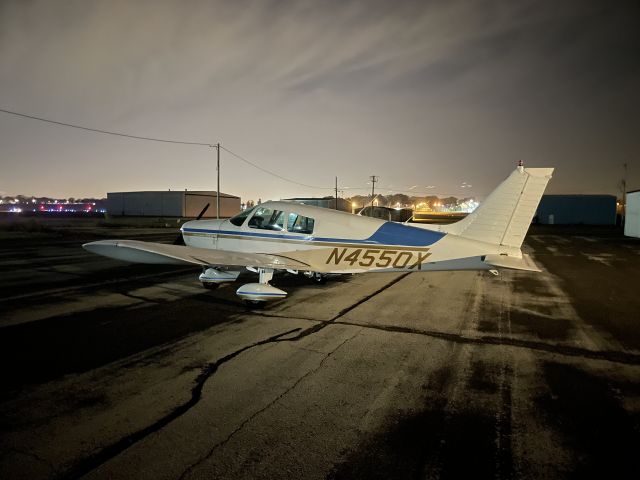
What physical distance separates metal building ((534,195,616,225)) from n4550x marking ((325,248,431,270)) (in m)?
73.3

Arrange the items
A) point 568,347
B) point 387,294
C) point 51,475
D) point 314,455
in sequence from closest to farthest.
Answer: point 51,475 < point 314,455 < point 568,347 < point 387,294

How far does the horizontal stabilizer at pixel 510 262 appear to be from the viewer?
759 centimetres

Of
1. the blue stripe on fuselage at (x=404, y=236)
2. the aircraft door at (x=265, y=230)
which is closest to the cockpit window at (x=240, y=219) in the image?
the aircraft door at (x=265, y=230)

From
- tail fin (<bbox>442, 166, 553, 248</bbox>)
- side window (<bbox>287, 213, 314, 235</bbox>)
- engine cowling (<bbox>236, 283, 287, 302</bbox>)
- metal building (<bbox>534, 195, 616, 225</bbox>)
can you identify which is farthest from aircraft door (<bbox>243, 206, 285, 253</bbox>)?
metal building (<bbox>534, 195, 616, 225</bbox>)

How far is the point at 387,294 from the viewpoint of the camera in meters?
10.7

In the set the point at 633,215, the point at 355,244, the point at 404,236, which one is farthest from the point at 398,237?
the point at 633,215

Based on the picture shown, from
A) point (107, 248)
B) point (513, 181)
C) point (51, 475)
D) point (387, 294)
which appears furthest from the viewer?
point (387, 294)

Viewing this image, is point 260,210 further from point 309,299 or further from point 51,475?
point 51,475

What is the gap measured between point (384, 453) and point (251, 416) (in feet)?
4.96

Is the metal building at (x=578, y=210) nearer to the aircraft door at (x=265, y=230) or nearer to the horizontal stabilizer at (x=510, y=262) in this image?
the horizontal stabilizer at (x=510, y=262)

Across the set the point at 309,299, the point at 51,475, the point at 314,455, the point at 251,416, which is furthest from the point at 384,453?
the point at 309,299

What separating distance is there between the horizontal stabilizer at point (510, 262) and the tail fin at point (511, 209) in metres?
0.50

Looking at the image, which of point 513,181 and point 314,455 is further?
point 513,181

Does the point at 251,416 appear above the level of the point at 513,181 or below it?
below
